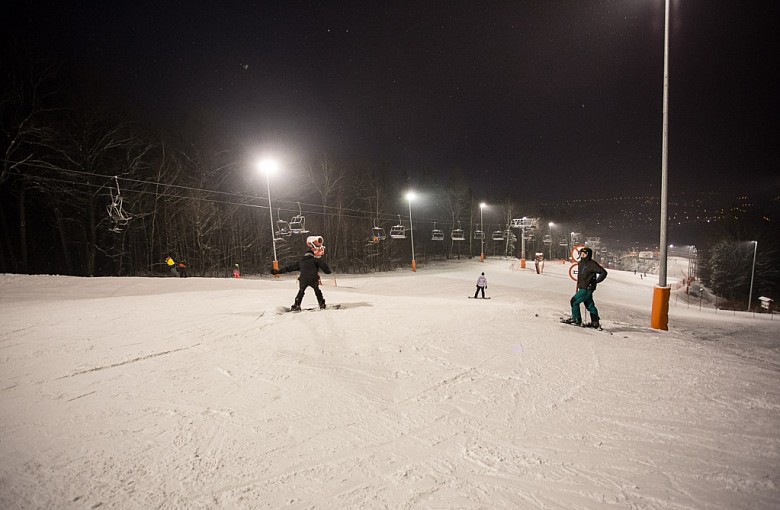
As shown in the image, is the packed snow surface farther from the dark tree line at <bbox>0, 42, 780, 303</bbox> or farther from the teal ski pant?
the dark tree line at <bbox>0, 42, 780, 303</bbox>

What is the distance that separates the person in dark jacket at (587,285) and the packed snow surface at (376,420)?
1.23 meters

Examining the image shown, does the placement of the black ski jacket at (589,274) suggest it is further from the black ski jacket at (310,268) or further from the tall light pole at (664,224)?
the black ski jacket at (310,268)

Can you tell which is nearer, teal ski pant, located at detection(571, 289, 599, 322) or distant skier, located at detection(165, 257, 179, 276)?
teal ski pant, located at detection(571, 289, 599, 322)

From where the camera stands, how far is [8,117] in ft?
66.2

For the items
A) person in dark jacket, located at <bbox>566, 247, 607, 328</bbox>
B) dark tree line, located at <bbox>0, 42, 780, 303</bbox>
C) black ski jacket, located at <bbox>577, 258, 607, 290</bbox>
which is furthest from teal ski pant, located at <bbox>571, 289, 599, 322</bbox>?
dark tree line, located at <bbox>0, 42, 780, 303</bbox>

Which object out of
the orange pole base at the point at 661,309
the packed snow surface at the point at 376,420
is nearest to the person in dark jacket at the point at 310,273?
the packed snow surface at the point at 376,420

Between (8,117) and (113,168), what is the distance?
589 centimetres

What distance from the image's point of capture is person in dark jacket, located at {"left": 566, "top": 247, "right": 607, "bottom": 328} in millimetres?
7684

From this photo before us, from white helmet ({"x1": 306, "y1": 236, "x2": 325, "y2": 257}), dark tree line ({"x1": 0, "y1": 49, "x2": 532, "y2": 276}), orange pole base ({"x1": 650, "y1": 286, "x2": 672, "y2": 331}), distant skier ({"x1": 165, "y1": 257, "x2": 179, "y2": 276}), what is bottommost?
orange pole base ({"x1": 650, "y1": 286, "x2": 672, "y2": 331})

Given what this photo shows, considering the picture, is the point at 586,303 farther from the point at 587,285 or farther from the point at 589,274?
the point at 589,274

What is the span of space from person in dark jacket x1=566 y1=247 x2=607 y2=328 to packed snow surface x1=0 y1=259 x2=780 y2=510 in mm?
1233

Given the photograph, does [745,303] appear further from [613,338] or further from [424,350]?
[424,350]

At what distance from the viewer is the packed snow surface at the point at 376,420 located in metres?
2.34

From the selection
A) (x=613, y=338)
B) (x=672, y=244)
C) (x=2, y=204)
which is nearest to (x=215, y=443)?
(x=613, y=338)
